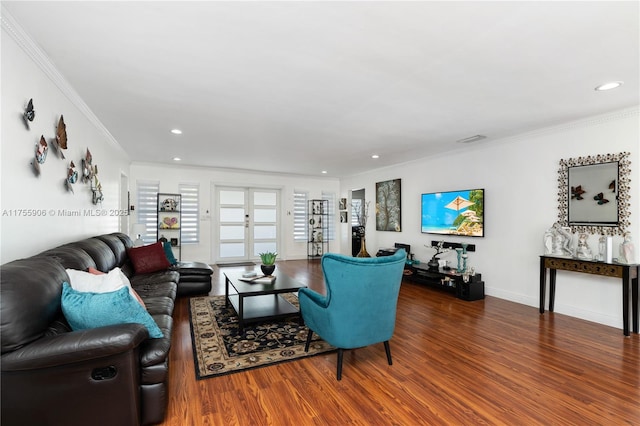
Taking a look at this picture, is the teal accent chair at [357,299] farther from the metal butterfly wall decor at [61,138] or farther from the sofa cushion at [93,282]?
the metal butterfly wall decor at [61,138]

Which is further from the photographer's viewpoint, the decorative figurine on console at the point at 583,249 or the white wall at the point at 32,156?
the decorative figurine on console at the point at 583,249

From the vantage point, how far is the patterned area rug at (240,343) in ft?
8.43

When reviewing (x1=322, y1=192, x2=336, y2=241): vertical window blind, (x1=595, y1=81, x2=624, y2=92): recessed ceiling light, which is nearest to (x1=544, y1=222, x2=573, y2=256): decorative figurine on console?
(x1=595, y1=81, x2=624, y2=92): recessed ceiling light

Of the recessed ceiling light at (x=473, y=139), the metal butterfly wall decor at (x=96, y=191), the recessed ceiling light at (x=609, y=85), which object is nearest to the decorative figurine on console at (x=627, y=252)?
the recessed ceiling light at (x=609, y=85)

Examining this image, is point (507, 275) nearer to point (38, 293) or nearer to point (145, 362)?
point (145, 362)

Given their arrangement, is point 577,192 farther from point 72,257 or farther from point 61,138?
point 61,138

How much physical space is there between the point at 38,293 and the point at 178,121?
271cm

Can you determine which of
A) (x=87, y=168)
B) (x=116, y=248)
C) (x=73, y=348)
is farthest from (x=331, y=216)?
(x=73, y=348)

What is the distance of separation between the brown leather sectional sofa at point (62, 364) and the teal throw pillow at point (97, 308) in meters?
0.07

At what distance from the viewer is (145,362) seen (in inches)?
69.8

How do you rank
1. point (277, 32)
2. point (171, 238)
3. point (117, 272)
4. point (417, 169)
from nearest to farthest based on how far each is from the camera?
1. point (277, 32)
2. point (117, 272)
3. point (417, 169)
4. point (171, 238)

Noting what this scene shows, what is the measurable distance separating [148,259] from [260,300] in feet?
5.74

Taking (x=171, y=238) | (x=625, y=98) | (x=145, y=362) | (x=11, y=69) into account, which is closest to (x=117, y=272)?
(x=145, y=362)

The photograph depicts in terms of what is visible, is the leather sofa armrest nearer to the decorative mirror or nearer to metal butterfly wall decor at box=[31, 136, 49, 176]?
metal butterfly wall decor at box=[31, 136, 49, 176]
